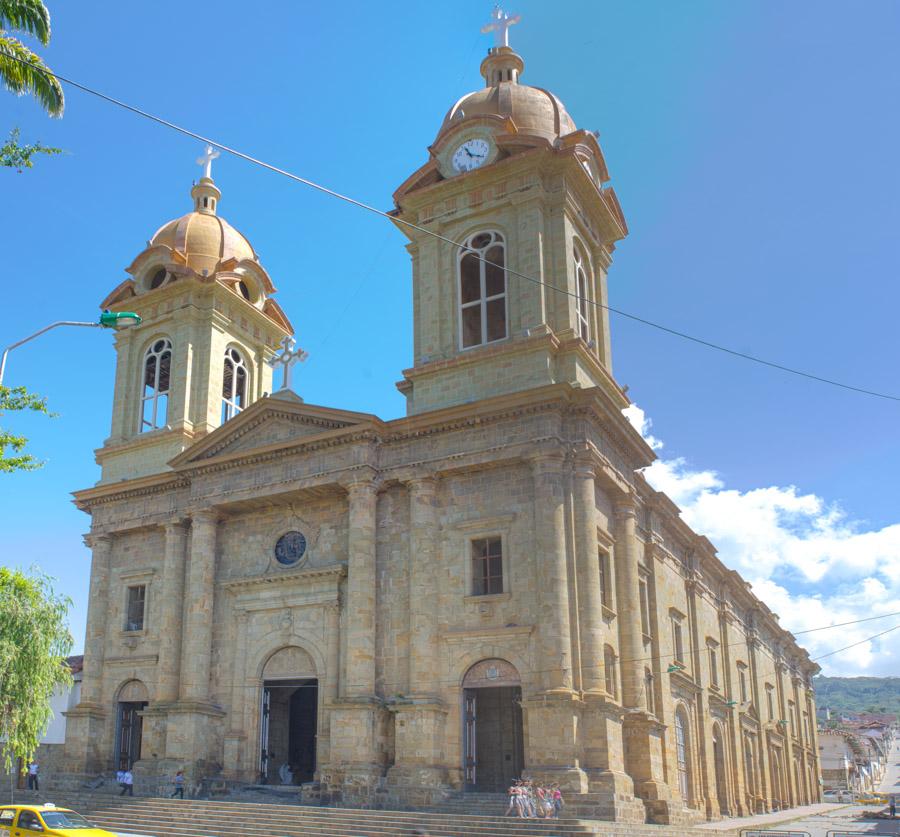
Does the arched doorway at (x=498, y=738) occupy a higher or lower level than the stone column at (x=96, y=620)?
lower

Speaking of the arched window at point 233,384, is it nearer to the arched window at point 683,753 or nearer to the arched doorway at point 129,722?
the arched doorway at point 129,722

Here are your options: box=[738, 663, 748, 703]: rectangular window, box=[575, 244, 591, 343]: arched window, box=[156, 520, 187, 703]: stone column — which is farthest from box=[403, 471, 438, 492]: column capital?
box=[738, 663, 748, 703]: rectangular window

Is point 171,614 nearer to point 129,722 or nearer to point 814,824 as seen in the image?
point 129,722

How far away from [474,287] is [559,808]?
664 inches

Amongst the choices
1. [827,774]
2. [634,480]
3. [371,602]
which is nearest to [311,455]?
[371,602]

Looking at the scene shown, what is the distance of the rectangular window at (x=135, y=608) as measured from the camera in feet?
111

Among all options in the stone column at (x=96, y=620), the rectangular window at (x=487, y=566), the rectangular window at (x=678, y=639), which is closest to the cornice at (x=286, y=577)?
the rectangular window at (x=487, y=566)

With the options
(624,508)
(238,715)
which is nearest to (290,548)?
(238,715)

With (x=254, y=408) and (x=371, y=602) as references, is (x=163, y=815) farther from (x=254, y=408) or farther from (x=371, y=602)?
(x=254, y=408)

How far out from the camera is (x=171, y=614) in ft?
105

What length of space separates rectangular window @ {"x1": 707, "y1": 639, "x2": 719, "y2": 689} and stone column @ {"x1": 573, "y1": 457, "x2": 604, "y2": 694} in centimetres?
1431

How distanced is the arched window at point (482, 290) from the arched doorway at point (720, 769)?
17821 millimetres

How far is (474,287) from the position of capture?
109ft

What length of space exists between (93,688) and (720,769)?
2298cm
